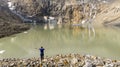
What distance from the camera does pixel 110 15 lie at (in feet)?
437

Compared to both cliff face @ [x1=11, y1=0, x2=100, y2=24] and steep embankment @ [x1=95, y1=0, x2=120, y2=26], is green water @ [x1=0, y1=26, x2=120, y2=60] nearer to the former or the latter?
steep embankment @ [x1=95, y1=0, x2=120, y2=26]

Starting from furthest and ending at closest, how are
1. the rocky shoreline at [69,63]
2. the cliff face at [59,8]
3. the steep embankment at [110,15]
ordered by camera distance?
1. the cliff face at [59,8]
2. the steep embankment at [110,15]
3. the rocky shoreline at [69,63]

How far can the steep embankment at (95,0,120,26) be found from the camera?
123 meters

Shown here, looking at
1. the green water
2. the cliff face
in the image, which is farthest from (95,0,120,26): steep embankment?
the green water

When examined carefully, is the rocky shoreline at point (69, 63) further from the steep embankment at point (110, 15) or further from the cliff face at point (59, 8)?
the cliff face at point (59, 8)

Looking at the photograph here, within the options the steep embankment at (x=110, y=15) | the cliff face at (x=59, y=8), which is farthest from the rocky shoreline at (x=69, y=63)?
the cliff face at (x=59, y=8)

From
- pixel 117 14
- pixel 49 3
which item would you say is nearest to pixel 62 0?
pixel 49 3

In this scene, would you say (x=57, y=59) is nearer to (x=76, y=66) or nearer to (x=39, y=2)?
(x=76, y=66)

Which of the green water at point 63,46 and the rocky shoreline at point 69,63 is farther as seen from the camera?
the green water at point 63,46

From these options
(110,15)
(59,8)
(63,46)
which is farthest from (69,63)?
(59,8)

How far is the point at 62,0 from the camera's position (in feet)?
560

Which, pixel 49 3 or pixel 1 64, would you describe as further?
pixel 49 3

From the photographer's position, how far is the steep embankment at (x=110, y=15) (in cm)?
12306

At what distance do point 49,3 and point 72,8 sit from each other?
789 inches
